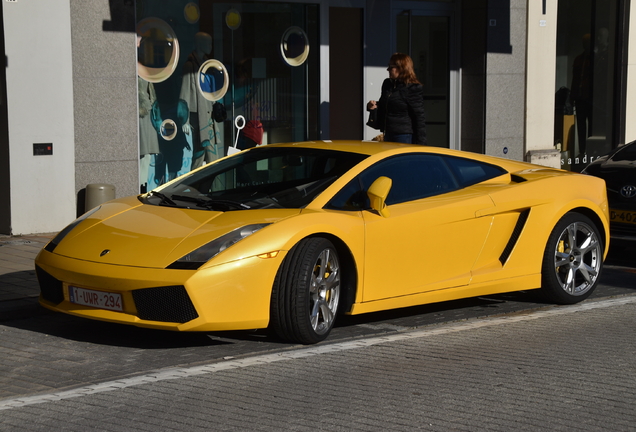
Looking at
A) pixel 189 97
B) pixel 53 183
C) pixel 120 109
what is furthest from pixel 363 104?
pixel 53 183

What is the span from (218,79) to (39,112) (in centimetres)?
277

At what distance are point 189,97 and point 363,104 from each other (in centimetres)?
291

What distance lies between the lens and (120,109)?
11.5 metres

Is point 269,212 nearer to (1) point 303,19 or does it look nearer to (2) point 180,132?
(2) point 180,132

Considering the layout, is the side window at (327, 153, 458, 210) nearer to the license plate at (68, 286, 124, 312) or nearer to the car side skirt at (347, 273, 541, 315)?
the car side skirt at (347, 273, 541, 315)

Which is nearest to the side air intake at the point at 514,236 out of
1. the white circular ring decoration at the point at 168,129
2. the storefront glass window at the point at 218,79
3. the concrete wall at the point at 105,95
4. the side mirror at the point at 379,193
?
the side mirror at the point at 379,193

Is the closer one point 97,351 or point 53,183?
point 97,351

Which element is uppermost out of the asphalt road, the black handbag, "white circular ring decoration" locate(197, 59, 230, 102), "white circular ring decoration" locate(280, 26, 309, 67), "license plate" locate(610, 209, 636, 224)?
"white circular ring decoration" locate(280, 26, 309, 67)

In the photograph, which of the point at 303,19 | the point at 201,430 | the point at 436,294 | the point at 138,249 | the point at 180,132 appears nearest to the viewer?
the point at 201,430

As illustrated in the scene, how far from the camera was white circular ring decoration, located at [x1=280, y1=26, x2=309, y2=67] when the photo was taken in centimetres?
1334

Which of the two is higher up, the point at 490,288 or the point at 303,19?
the point at 303,19

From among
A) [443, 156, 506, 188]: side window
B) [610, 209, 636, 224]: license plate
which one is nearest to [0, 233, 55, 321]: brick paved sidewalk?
[443, 156, 506, 188]: side window

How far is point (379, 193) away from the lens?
615cm

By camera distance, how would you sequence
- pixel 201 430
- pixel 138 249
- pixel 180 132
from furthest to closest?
pixel 180 132, pixel 138 249, pixel 201 430
